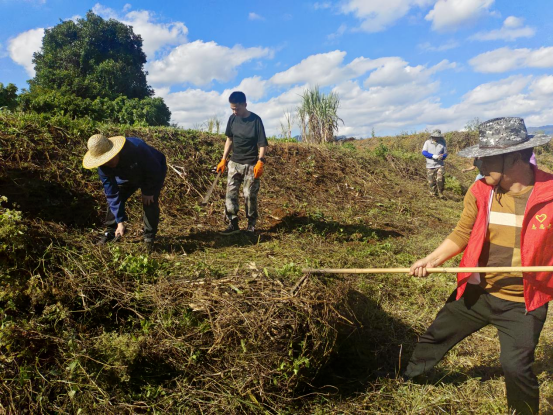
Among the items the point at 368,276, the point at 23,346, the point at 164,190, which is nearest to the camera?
the point at 23,346

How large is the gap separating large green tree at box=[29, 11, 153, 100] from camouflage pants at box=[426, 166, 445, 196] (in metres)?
14.5

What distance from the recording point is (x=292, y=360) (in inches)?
95.4

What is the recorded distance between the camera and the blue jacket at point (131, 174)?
3.71m

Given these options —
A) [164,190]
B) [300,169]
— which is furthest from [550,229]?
[300,169]

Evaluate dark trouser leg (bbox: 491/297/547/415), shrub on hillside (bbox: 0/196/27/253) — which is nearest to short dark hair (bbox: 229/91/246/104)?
shrub on hillside (bbox: 0/196/27/253)

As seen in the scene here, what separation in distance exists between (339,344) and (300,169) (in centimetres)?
715

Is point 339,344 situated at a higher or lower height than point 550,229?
lower

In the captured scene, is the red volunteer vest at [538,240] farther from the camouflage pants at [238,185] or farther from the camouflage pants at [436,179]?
the camouflage pants at [436,179]

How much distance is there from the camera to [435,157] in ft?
32.3

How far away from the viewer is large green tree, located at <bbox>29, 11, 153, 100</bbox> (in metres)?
18.5

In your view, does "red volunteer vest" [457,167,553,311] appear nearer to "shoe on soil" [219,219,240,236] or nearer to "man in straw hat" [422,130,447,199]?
"shoe on soil" [219,219,240,236]

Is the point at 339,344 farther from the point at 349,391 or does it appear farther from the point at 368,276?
the point at 368,276

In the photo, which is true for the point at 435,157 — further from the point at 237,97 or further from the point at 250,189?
the point at 237,97

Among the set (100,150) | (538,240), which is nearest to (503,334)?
(538,240)
